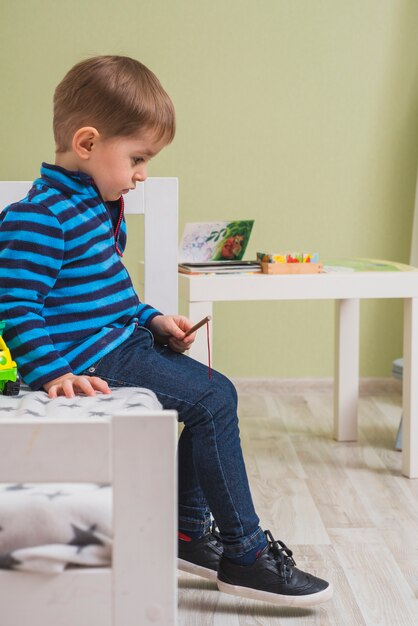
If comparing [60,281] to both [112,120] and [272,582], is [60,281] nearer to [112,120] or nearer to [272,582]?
[112,120]

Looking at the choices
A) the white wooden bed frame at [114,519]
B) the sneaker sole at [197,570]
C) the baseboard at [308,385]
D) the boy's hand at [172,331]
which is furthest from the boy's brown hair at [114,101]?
the baseboard at [308,385]

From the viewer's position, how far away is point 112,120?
4.30 feet

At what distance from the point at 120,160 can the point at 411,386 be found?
39.4 inches

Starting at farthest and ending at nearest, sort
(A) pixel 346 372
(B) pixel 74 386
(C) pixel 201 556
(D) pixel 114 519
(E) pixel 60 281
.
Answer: (A) pixel 346 372 → (C) pixel 201 556 → (E) pixel 60 281 → (B) pixel 74 386 → (D) pixel 114 519

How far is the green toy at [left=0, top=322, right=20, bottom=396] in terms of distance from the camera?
1.21m

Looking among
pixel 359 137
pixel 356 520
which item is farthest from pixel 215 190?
pixel 356 520

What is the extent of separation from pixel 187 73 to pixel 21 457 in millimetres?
2049

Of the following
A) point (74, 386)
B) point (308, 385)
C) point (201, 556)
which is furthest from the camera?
point (308, 385)

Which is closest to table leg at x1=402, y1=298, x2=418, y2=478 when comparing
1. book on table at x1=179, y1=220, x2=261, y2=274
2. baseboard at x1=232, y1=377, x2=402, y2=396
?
book on table at x1=179, y1=220, x2=261, y2=274

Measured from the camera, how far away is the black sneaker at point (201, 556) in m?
1.46

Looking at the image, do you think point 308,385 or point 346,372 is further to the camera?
point 308,385

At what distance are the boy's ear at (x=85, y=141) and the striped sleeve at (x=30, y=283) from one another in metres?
0.11

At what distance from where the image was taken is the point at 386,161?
2.80 m

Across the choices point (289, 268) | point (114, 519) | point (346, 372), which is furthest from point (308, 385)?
point (114, 519)
